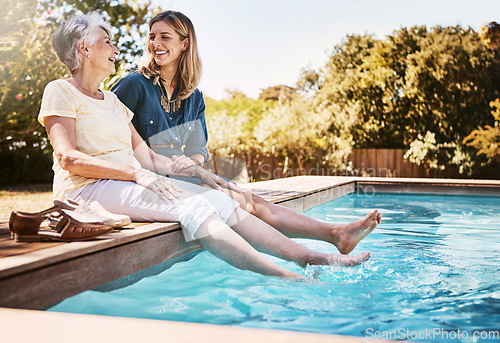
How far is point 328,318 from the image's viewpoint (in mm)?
2113

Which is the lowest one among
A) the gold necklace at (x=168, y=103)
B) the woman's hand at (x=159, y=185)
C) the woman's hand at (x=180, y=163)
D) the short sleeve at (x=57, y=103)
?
the woman's hand at (x=159, y=185)

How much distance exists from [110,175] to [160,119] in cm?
75

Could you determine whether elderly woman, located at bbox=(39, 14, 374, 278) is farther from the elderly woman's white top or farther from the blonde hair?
the blonde hair

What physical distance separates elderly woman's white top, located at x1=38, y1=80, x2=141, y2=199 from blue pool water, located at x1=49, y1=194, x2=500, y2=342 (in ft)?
2.21

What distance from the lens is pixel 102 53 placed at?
276cm

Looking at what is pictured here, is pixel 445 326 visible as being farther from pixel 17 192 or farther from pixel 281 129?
pixel 281 129

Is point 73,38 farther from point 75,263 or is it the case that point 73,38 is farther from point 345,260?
point 345,260

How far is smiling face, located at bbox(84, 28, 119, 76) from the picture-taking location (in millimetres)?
2758

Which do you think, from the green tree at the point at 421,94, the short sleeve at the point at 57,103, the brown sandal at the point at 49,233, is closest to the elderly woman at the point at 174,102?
the short sleeve at the point at 57,103

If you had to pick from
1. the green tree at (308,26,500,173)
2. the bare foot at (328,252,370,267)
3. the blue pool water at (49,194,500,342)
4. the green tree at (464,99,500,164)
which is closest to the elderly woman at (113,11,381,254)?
the bare foot at (328,252,370,267)

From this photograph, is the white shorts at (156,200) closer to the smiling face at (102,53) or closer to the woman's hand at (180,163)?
the woman's hand at (180,163)

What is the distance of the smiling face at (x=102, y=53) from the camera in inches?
109

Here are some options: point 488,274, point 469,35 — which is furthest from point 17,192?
point 469,35

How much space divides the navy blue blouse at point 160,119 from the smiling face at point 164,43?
0.60 feet
